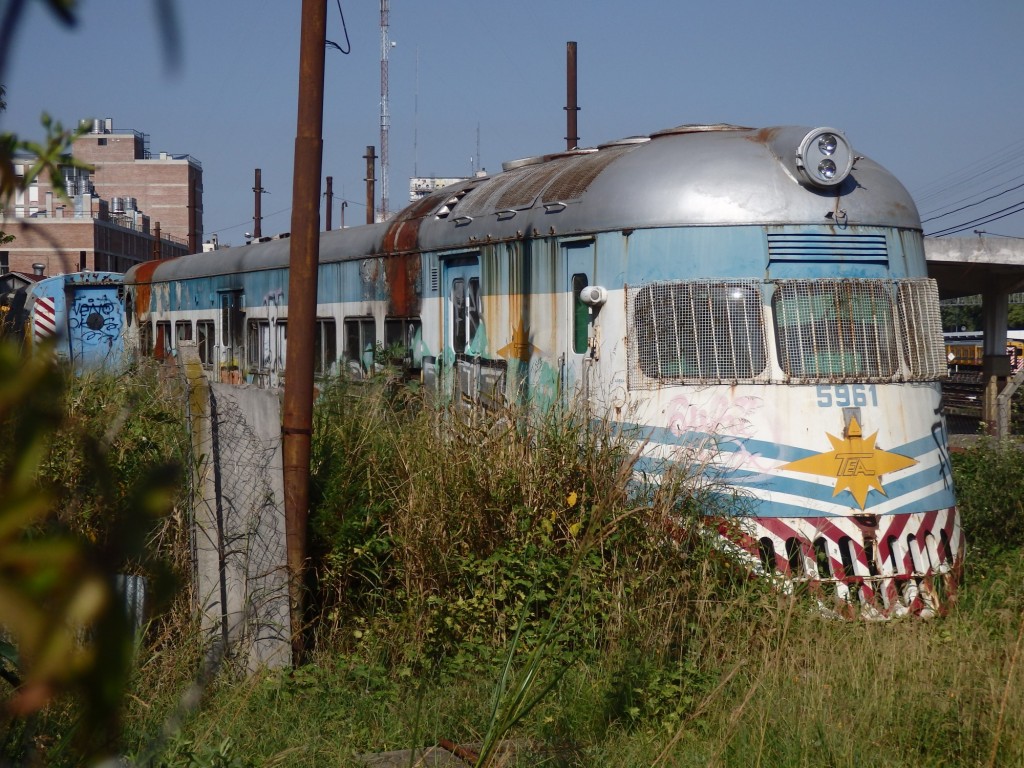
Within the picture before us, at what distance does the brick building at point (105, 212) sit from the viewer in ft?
3.02

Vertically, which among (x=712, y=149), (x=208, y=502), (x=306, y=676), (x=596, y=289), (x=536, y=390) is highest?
(x=712, y=149)

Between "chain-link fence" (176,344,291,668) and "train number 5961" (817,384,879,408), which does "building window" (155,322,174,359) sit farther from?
"train number 5961" (817,384,879,408)

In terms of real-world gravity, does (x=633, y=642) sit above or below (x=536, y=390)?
below

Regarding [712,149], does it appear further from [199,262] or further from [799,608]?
[199,262]

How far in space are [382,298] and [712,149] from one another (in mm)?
4513

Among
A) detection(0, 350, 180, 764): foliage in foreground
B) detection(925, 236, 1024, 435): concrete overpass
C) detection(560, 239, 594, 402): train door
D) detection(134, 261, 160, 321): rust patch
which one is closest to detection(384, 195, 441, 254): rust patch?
detection(560, 239, 594, 402): train door

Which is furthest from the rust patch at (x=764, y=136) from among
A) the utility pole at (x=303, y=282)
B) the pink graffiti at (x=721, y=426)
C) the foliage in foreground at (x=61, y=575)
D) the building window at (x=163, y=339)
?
the building window at (x=163, y=339)

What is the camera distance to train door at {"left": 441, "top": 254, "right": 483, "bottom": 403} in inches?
389

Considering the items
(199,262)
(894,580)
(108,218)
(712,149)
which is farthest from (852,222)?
(199,262)

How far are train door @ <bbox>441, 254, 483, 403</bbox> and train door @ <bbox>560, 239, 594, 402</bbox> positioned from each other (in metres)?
1.31

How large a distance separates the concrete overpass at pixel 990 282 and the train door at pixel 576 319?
21.6 ft

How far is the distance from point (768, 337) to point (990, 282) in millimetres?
10998

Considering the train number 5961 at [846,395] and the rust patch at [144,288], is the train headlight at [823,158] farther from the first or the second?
the rust patch at [144,288]

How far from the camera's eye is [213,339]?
16562mm
